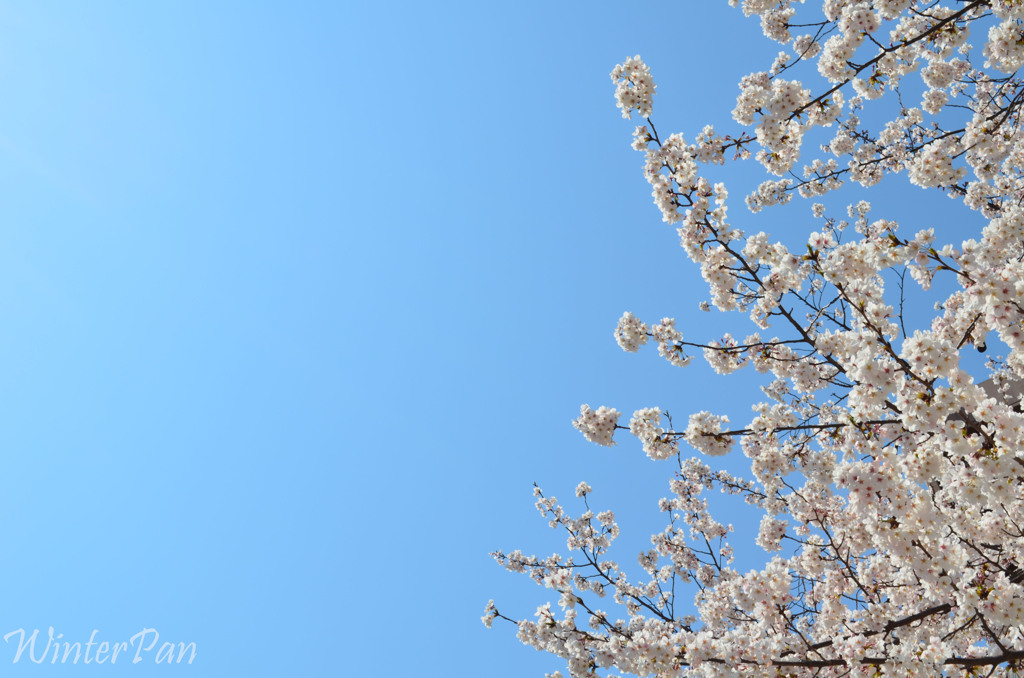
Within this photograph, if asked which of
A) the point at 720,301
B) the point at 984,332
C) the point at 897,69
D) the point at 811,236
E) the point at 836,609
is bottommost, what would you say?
the point at 836,609

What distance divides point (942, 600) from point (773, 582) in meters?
1.40

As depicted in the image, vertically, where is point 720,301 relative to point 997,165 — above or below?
below

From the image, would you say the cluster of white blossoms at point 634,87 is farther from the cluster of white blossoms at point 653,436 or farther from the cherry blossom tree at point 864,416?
the cluster of white blossoms at point 653,436

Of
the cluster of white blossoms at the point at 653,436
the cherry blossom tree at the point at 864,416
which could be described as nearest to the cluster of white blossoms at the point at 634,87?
the cherry blossom tree at the point at 864,416

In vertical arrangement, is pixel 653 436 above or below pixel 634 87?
below

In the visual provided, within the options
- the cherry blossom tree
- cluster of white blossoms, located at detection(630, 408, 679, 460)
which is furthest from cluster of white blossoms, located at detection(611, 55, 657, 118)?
cluster of white blossoms, located at detection(630, 408, 679, 460)

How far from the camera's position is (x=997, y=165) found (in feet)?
27.9

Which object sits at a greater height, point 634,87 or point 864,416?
point 634,87

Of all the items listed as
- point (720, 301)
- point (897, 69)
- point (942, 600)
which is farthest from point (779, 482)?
point (897, 69)

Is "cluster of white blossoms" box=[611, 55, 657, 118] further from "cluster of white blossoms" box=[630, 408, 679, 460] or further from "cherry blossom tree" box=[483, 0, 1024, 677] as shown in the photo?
"cluster of white blossoms" box=[630, 408, 679, 460]

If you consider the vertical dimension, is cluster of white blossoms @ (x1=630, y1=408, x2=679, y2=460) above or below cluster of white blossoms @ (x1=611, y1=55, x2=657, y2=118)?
below

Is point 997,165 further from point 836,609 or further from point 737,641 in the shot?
point 737,641

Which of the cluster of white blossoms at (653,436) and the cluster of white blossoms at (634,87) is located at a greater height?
the cluster of white blossoms at (634,87)

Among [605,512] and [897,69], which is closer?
[897,69]
